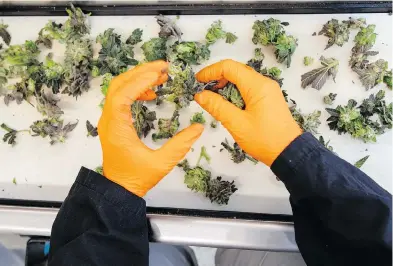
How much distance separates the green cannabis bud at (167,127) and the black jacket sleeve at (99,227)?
0.33 metres

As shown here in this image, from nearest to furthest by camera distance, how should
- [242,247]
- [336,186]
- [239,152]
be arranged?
[336,186], [242,247], [239,152]

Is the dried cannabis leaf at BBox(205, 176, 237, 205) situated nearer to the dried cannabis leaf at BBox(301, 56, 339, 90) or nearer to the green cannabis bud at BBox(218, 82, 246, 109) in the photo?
the green cannabis bud at BBox(218, 82, 246, 109)

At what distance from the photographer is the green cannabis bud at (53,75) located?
1475 millimetres

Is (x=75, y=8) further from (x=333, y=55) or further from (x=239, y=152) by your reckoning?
(x=333, y=55)

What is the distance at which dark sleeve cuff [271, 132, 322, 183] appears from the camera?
1093mm

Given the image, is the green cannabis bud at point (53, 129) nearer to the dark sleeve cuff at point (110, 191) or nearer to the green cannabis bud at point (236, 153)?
the dark sleeve cuff at point (110, 191)

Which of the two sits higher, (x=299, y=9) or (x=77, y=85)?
(x=299, y=9)

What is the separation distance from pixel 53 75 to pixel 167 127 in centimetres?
44

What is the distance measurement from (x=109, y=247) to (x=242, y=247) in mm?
375

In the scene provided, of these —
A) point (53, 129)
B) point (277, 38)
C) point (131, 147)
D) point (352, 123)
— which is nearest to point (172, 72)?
point (131, 147)

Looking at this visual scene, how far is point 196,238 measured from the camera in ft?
3.98

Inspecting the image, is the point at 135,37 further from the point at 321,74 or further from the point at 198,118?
the point at 321,74

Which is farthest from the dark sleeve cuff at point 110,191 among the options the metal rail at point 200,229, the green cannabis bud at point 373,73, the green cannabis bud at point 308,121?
the green cannabis bud at point 373,73

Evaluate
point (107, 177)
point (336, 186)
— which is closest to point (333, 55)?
point (336, 186)
